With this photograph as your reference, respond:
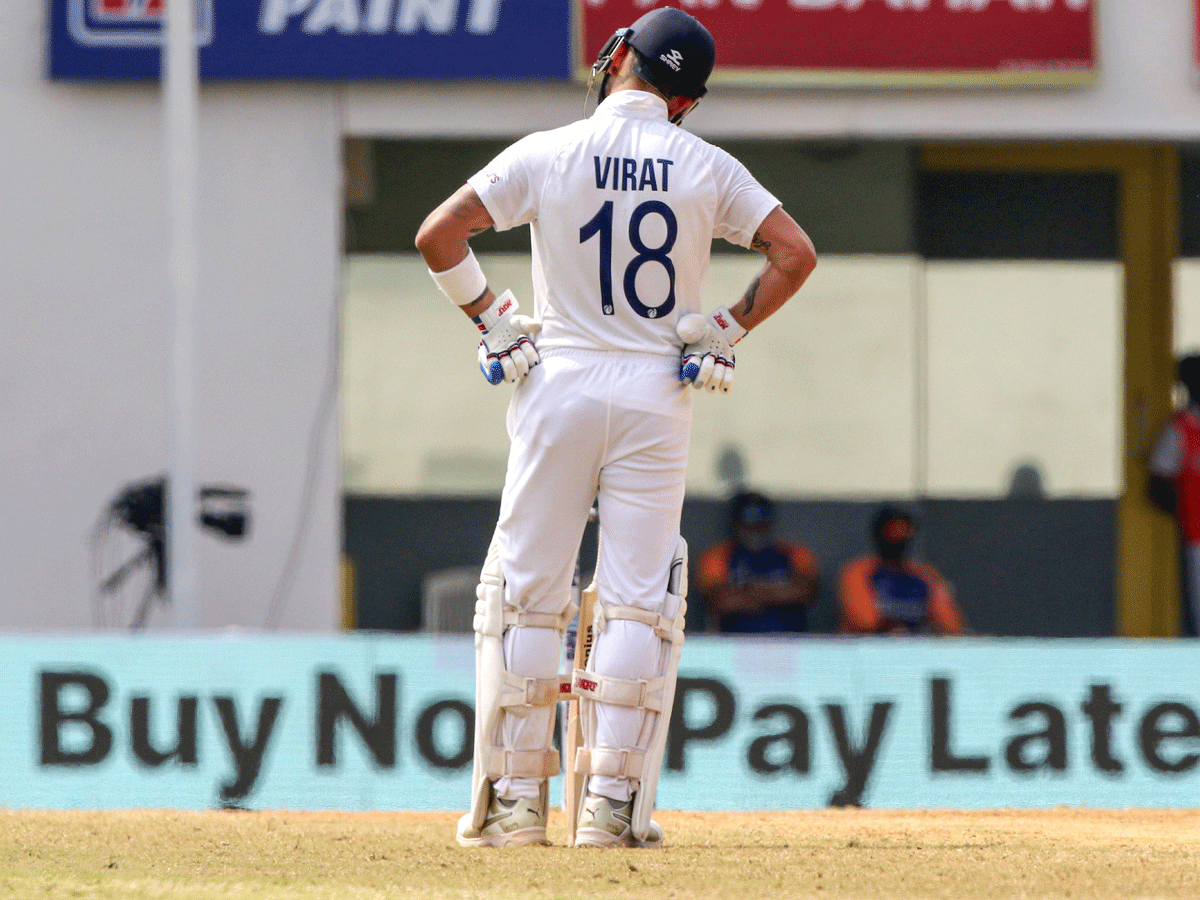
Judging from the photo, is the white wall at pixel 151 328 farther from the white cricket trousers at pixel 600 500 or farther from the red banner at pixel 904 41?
the white cricket trousers at pixel 600 500

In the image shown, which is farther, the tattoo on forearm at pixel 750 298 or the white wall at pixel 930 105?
the white wall at pixel 930 105

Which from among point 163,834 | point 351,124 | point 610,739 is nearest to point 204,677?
point 163,834

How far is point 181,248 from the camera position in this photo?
8875mm

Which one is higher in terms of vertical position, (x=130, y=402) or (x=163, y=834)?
(x=130, y=402)

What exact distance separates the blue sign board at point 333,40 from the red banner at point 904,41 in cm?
38

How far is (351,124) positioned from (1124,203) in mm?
5175

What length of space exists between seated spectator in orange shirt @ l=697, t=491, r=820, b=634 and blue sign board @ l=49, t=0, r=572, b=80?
2.65 m

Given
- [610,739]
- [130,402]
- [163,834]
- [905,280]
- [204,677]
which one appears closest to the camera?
[610,739]

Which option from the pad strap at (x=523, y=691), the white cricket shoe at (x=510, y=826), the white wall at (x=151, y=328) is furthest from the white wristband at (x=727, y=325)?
the white wall at (x=151, y=328)

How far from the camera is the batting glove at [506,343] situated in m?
4.64

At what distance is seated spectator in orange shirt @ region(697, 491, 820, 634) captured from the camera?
10.2 meters

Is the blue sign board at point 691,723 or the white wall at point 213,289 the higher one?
the white wall at point 213,289

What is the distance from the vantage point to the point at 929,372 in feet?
38.3

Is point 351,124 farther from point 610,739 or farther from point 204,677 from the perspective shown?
A: point 610,739
